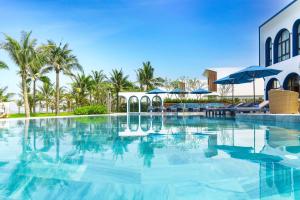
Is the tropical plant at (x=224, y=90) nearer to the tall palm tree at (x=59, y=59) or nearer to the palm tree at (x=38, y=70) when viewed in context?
the tall palm tree at (x=59, y=59)

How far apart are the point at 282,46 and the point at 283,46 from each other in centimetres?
17

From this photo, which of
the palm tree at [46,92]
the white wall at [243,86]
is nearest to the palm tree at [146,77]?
the white wall at [243,86]

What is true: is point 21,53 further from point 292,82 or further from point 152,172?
point 152,172

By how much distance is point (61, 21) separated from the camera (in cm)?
1978

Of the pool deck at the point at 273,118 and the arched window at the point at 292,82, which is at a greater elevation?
the arched window at the point at 292,82

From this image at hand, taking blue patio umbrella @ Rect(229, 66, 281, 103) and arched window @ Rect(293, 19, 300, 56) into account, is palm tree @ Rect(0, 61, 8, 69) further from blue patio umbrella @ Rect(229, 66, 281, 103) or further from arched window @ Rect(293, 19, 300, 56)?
arched window @ Rect(293, 19, 300, 56)

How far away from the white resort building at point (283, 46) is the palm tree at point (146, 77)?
1728 cm

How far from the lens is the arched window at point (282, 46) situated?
2097 cm

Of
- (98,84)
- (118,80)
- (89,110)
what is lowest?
(89,110)

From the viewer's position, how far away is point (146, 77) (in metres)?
39.7

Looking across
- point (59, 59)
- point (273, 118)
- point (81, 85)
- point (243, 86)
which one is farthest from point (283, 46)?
point (81, 85)

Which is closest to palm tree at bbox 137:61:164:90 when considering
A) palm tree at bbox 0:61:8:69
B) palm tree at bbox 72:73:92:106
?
palm tree at bbox 72:73:92:106

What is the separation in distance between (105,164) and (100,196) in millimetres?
1656

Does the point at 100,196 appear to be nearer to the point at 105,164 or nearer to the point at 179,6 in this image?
the point at 105,164
